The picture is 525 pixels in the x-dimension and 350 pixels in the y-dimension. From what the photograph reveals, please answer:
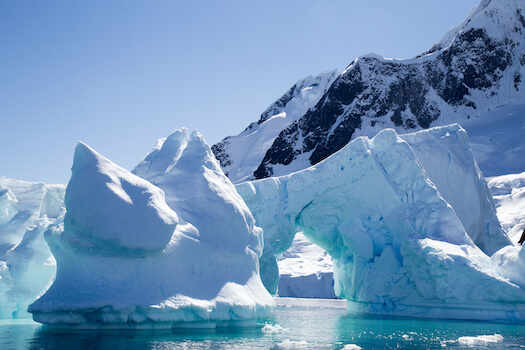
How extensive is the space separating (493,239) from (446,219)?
544 centimetres

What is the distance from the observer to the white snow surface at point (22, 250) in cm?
1523

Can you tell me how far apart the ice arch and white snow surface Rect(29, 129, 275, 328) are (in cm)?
636

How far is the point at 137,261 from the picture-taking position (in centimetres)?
1060

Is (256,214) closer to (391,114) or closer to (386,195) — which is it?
(386,195)

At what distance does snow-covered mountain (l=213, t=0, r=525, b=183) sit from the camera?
6131 centimetres

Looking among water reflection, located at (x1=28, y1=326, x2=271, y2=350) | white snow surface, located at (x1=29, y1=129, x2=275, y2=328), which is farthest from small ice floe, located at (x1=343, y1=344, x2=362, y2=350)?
white snow surface, located at (x1=29, y1=129, x2=275, y2=328)

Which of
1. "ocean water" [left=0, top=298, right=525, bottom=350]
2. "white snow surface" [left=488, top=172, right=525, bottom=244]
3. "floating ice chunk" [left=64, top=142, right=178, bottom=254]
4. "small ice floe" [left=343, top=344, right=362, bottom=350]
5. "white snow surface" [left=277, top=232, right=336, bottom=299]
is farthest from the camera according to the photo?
"white snow surface" [left=277, top=232, right=336, bottom=299]

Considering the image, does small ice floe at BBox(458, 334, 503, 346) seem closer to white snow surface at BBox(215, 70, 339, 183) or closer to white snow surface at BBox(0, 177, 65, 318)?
white snow surface at BBox(0, 177, 65, 318)

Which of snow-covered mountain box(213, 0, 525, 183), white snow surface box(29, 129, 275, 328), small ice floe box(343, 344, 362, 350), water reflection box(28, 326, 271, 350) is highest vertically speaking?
snow-covered mountain box(213, 0, 525, 183)

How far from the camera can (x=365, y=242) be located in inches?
749

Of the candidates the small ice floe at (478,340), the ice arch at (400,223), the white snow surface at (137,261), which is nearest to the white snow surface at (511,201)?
the ice arch at (400,223)

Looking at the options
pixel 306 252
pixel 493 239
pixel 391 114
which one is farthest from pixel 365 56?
pixel 493 239

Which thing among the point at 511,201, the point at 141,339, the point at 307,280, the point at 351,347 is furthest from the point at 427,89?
the point at 141,339

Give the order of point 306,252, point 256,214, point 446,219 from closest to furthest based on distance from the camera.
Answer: point 446,219
point 256,214
point 306,252
